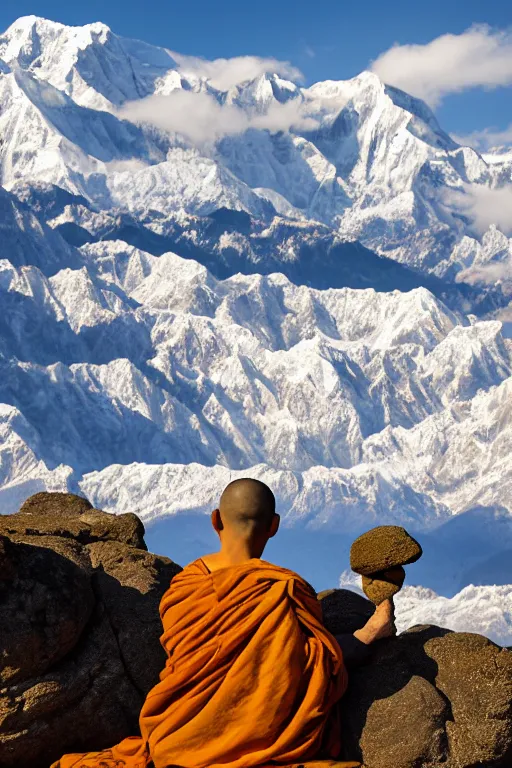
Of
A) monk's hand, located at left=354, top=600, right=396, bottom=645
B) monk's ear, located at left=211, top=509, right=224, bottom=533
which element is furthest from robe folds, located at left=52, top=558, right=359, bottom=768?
monk's hand, located at left=354, top=600, right=396, bottom=645

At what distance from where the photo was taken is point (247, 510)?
11133 millimetres

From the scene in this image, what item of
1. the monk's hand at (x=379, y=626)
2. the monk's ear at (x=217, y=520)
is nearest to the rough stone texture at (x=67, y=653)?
the monk's ear at (x=217, y=520)

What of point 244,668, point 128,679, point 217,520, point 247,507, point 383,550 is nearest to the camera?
point 244,668

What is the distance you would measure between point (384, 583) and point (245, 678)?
2549 millimetres

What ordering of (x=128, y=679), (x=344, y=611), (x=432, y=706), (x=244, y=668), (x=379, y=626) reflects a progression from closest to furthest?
1. (x=244, y=668)
2. (x=432, y=706)
3. (x=379, y=626)
4. (x=128, y=679)
5. (x=344, y=611)

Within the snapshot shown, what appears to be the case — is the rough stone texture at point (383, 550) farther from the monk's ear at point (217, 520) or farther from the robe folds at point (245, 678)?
the monk's ear at point (217, 520)

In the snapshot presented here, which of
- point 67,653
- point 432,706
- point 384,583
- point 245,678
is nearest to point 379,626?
point 384,583

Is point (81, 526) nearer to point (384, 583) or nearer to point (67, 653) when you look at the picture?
point (67, 653)

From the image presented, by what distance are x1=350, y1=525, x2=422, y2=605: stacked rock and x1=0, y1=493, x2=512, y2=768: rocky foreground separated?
0.73 meters

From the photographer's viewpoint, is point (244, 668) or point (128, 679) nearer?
point (244, 668)

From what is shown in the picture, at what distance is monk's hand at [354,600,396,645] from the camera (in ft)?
40.1

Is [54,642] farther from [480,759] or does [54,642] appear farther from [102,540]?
[480,759]

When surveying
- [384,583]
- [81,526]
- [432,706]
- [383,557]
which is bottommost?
[432,706]

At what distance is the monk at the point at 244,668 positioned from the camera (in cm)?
1046
